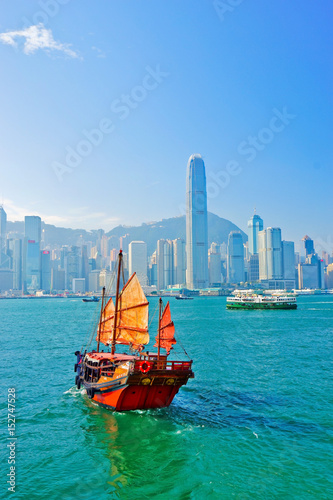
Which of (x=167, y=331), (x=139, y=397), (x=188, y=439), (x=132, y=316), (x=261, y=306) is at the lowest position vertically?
(x=188, y=439)

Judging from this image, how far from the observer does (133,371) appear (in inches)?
997

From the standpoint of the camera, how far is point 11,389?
3322 centimetres

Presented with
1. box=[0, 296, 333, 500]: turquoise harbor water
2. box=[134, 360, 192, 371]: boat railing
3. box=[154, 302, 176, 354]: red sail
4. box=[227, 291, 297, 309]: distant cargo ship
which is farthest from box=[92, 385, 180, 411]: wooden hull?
box=[227, 291, 297, 309]: distant cargo ship

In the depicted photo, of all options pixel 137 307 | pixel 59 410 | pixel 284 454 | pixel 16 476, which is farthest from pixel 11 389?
pixel 284 454

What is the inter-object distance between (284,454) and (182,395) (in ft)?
38.9

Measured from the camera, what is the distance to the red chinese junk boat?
25.8 meters

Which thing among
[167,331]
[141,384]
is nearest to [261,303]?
[167,331]

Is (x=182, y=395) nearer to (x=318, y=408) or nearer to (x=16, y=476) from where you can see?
(x=318, y=408)

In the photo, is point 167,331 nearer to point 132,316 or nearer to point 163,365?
point 132,316

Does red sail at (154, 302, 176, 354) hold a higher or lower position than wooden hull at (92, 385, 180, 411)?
higher

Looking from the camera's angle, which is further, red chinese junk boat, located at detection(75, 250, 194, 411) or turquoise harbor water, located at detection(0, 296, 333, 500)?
red chinese junk boat, located at detection(75, 250, 194, 411)

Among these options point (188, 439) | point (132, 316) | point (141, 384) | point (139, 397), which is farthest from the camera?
point (132, 316)

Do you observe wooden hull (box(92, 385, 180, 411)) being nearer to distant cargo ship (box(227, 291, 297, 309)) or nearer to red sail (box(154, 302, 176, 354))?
red sail (box(154, 302, 176, 354))

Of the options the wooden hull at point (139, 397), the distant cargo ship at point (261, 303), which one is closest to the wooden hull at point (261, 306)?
the distant cargo ship at point (261, 303)
